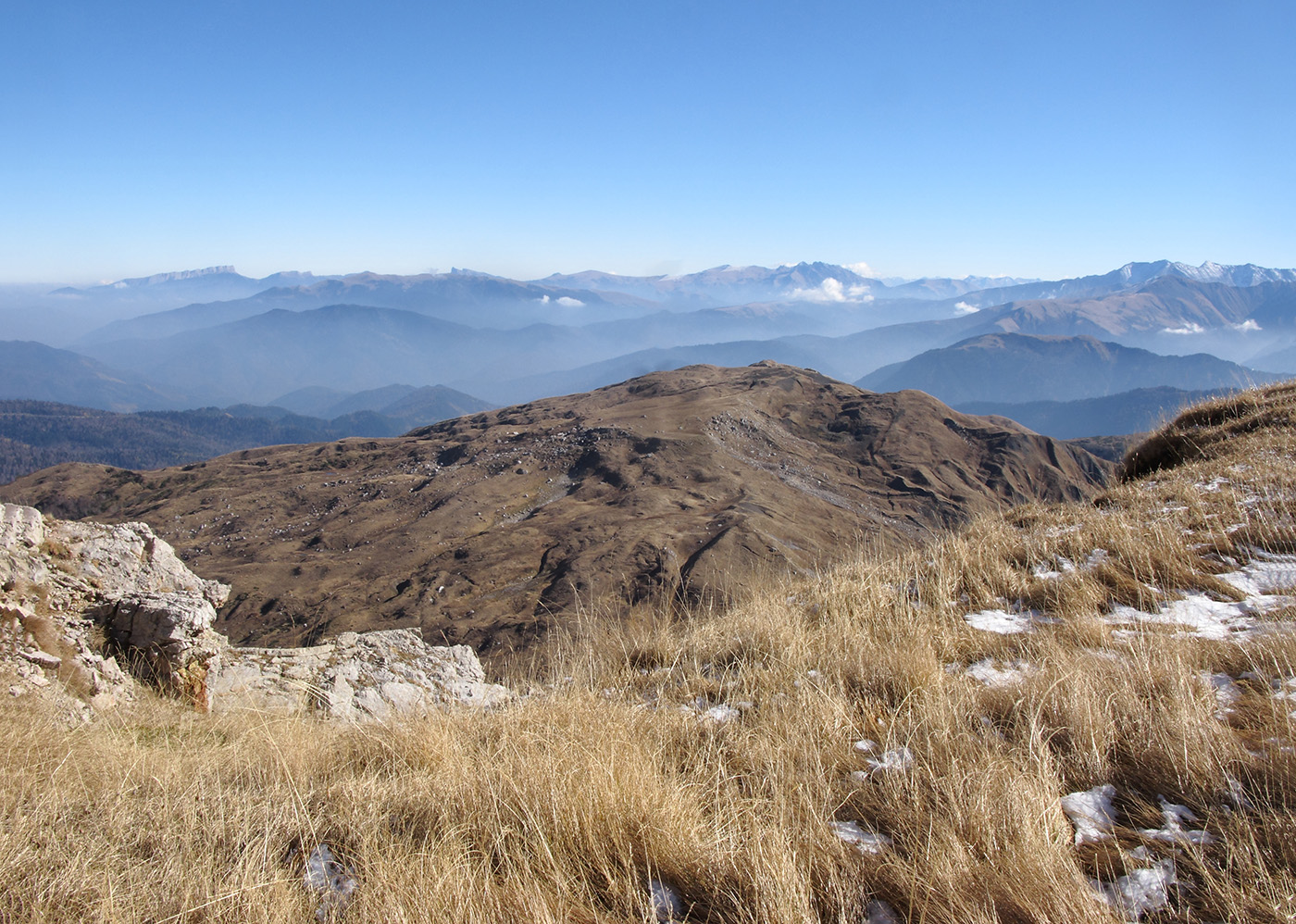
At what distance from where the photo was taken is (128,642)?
220 inches

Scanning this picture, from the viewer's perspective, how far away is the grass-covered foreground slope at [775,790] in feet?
5.66

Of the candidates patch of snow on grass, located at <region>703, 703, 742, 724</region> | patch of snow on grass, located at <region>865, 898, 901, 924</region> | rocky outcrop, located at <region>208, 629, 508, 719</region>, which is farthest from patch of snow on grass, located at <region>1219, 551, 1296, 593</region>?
rocky outcrop, located at <region>208, 629, 508, 719</region>

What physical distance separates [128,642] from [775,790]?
6277 millimetres

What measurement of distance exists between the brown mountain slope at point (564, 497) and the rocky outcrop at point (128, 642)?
47.0 feet

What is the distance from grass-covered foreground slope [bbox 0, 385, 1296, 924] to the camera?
173cm

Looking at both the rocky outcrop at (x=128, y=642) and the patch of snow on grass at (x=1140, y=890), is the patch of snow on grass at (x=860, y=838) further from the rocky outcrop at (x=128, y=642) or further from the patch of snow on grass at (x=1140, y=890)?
the rocky outcrop at (x=128, y=642)

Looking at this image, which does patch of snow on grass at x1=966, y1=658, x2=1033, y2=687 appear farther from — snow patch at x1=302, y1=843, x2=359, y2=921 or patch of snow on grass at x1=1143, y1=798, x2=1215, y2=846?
snow patch at x1=302, y1=843, x2=359, y2=921

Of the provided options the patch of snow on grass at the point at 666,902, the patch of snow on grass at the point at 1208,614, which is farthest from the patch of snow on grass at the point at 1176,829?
the patch of snow on grass at the point at 1208,614

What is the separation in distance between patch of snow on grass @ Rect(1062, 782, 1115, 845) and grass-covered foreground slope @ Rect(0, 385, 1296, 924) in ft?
0.05

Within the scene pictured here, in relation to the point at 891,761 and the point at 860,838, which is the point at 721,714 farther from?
the point at 860,838

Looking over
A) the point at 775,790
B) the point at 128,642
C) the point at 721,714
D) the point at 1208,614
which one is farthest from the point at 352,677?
the point at 1208,614

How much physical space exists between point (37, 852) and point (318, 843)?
0.83 metres

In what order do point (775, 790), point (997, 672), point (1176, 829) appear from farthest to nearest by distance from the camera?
point (997, 672) → point (775, 790) → point (1176, 829)

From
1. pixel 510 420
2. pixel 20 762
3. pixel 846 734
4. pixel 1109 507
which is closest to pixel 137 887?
pixel 20 762
